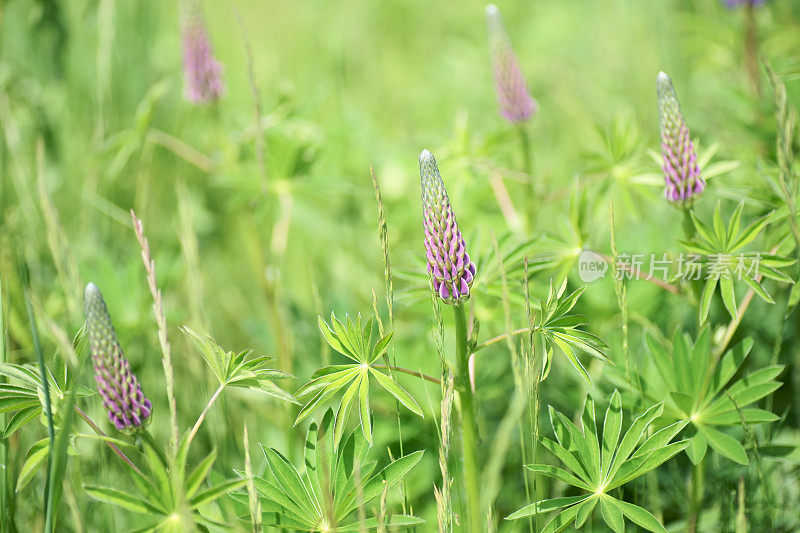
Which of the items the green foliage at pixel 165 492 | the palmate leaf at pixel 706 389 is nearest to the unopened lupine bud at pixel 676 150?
the palmate leaf at pixel 706 389

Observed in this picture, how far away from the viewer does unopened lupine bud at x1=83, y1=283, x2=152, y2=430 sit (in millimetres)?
1161

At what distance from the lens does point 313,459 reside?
142 cm

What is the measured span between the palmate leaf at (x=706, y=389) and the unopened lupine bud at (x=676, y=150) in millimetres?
324

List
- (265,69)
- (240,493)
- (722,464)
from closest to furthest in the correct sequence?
1. (240,493)
2. (722,464)
3. (265,69)

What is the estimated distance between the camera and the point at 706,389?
1549 millimetres

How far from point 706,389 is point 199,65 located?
1.91 metres

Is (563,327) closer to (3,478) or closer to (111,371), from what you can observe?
(111,371)

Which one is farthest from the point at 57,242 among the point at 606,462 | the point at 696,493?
the point at 696,493

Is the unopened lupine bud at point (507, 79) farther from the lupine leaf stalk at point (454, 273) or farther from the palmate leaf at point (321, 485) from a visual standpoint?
the palmate leaf at point (321, 485)

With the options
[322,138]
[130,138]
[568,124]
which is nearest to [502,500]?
[322,138]

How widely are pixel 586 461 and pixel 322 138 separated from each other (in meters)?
1.49

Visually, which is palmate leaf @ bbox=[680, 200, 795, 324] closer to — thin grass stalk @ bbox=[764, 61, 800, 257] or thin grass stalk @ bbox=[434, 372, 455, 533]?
thin grass stalk @ bbox=[764, 61, 800, 257]

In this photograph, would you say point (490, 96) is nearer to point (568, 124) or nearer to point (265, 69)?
point (568, 124)

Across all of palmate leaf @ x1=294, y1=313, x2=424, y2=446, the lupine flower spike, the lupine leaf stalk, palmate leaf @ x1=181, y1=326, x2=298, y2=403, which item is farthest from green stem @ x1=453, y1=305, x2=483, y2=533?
the lupine flower spike
